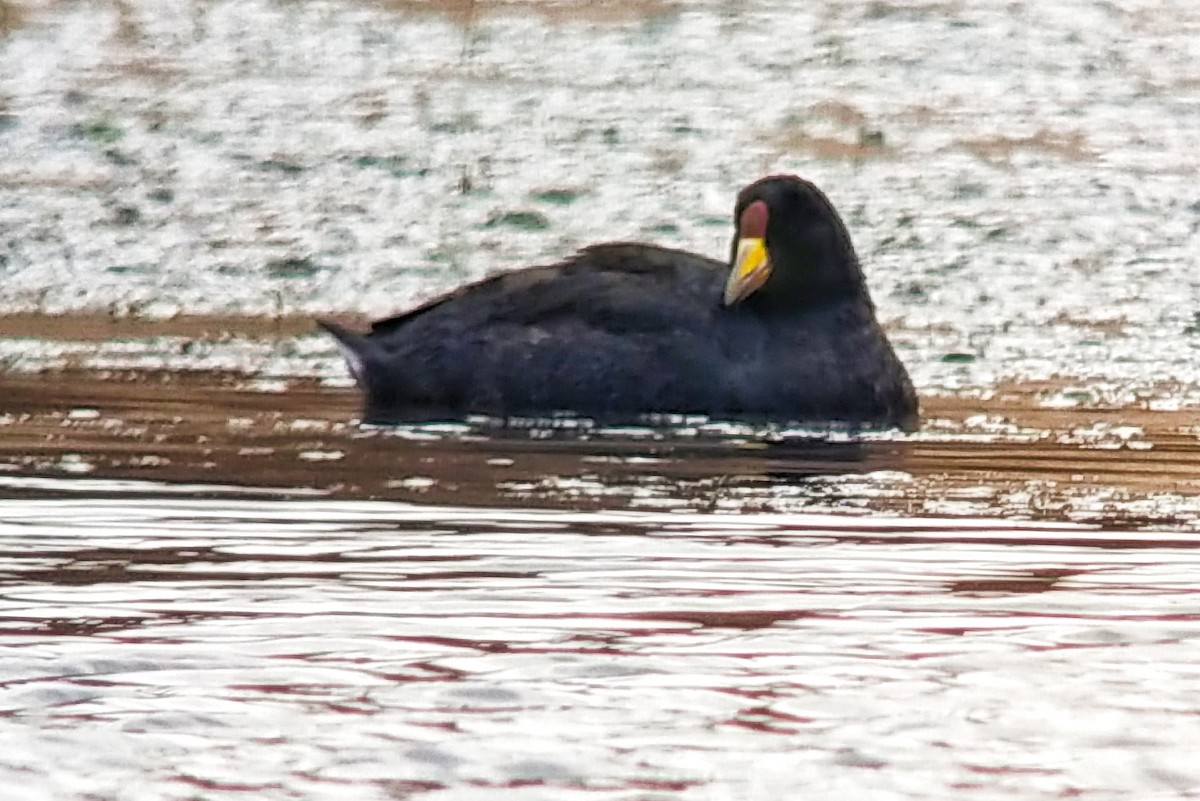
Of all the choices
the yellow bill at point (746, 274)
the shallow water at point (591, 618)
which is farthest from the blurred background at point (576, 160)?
the shallow water at point (591, 618)

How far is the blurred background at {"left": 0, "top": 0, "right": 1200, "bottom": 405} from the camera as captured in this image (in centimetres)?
1148

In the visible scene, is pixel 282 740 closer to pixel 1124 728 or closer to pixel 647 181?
pixel 1124 728

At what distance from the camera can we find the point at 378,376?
9711 millimetres

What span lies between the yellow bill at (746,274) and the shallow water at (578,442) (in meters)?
0.64

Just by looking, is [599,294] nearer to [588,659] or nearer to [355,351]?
[355,351]

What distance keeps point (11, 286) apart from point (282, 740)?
8283mm

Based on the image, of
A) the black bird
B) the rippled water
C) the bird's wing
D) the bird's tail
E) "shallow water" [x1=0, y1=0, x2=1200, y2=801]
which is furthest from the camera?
the bird's tail

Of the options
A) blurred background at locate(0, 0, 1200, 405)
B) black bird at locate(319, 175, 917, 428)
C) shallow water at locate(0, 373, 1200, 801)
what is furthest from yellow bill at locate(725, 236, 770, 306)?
shallow water at locate(0, 373, 1200, 801)

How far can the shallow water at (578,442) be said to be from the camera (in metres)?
4.36

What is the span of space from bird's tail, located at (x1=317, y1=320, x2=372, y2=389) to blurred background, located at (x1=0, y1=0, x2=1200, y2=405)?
27 centimetres

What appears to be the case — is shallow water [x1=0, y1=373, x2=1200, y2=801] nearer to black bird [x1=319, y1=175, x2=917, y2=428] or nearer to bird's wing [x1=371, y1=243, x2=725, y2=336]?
black bird [x1=319, y1=175, x2=917, y2=428]

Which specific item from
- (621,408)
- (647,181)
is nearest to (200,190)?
(647,181)

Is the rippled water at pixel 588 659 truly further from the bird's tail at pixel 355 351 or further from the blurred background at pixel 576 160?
the blurred background at pixel 576 160

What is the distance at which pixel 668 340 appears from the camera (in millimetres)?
9516
